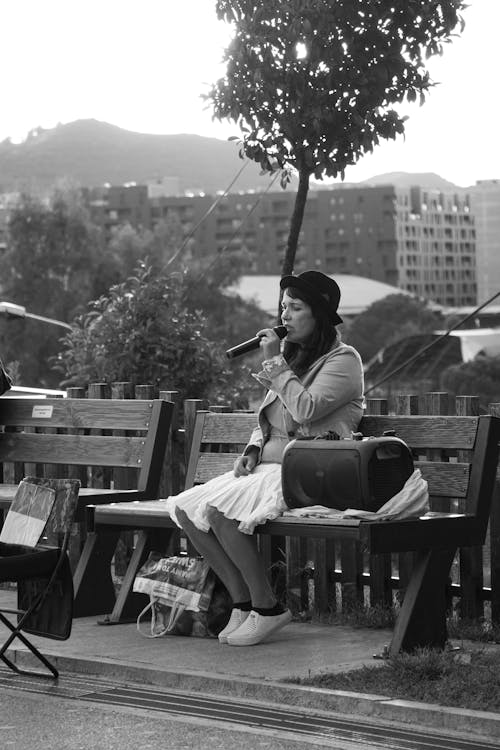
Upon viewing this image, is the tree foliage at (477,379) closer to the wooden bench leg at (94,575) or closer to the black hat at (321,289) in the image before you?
the wooden bench leg at (94,575)

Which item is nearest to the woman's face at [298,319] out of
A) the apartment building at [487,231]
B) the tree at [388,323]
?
the tree at [388,323]

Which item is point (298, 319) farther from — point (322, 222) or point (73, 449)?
point (322, 222)

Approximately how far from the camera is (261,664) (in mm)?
6316

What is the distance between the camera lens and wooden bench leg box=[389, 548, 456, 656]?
6.25m

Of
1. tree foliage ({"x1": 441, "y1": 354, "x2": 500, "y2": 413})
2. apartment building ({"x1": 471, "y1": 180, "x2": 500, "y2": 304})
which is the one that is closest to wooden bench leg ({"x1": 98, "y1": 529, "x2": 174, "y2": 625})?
tree foliage ({"x1": 441, "y1": 354, "x2": 500, "y2": 413})

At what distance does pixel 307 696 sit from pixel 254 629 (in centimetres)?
120

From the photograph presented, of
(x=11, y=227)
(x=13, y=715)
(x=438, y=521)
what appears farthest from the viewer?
(x=11, y=227)

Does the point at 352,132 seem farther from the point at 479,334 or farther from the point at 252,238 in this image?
the point at 252,238

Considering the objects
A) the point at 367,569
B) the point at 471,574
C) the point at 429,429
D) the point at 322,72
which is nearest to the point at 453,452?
A: the point at 429,429

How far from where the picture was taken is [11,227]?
77875mm

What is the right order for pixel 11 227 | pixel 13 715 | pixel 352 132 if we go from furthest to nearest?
1. pixel 11 227
2. pixel 352 132
3. pixel 13 715

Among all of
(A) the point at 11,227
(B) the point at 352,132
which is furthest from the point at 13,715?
(A) the point at 11,227

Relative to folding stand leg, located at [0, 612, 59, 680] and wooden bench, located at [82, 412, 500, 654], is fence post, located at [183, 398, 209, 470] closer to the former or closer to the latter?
wooden bench, located at [82, 412, 500, 654]

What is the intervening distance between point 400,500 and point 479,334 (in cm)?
9308
